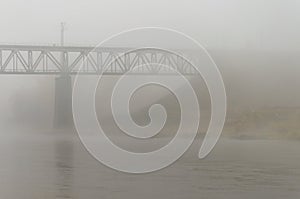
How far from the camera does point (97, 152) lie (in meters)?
33.4

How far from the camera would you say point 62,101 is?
289 feet

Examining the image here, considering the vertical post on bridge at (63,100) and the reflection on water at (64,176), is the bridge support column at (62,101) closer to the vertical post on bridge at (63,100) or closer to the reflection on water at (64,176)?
the vertical post on bridge at (63,100)

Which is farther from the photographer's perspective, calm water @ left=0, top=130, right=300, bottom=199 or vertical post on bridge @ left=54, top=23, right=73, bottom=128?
vertical post on bridge @ left=54, top=23, right=73, bottom=128

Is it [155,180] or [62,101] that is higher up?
[62,101]

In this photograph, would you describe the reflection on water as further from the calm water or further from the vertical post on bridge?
the vertical post on bridge

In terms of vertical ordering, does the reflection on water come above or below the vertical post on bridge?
below

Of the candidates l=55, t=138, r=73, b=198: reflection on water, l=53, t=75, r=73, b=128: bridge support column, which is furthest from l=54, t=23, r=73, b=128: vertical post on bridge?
l=55, t=138, r=73, b=198: reflection on water

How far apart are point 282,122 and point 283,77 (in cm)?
3620

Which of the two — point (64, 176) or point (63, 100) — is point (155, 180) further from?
point (63, 100)

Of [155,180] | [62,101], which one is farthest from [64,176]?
[62,101]

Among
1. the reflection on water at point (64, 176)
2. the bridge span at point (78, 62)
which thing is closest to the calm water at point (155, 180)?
the reflection on water at point (64, 176)

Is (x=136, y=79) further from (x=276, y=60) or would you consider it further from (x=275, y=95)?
(x=276, y=60)

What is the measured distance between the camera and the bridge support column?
86.9 m

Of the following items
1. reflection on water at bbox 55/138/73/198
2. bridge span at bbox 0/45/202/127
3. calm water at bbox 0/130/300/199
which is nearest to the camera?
calm water at bbox 0/130/300/199
